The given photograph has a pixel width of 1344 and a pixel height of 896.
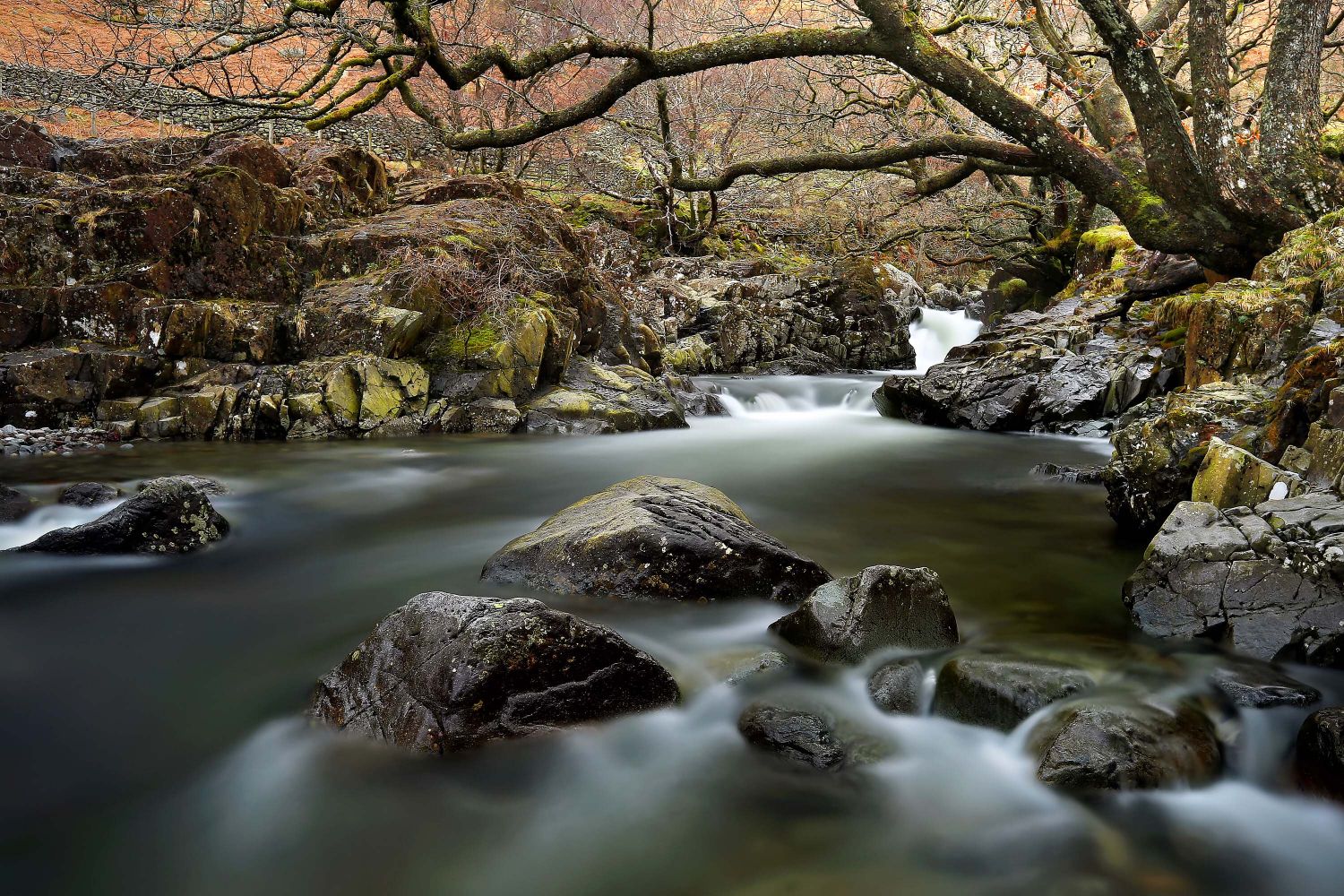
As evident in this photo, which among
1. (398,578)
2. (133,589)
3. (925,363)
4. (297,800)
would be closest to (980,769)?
(297,800)

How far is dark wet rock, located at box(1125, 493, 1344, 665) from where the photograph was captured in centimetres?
351

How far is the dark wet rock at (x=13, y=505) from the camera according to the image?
585 centimetres

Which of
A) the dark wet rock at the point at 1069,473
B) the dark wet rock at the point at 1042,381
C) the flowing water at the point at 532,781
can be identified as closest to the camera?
the flowing water at the point at 532,781

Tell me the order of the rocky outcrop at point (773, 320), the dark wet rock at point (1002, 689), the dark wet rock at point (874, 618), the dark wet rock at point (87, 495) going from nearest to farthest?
the dark wet rock at point (1002, 689) < the dark wet rock at point (874, 618) < the dark wet rock at point (87, 495) < the rocky outcrop at point (773, 320)

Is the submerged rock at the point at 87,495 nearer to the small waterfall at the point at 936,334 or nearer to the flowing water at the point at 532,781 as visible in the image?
the flowing water at the point at 532,781

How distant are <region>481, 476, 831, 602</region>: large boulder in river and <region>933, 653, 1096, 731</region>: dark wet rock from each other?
122 cm

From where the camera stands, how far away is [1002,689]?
3242 millimetres

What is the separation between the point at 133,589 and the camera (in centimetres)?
471

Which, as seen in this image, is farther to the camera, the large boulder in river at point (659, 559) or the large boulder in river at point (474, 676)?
the large boulder in river at point (659, 559)

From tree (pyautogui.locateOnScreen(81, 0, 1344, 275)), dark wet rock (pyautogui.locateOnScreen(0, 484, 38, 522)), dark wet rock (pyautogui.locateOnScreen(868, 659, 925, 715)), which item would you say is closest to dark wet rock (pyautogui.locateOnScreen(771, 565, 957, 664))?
dark wet rock (pyautogui.locateOnScreen(868, 659, 925, 715))

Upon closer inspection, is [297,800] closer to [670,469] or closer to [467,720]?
[467,720]

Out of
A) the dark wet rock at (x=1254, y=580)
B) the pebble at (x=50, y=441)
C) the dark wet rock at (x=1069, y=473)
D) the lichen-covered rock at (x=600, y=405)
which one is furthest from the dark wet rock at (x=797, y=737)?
the pebble at (x=50, y=441)

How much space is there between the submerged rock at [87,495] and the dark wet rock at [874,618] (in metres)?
6.06

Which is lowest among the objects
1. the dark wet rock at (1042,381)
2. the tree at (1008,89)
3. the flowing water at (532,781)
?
the flowing water at (532,781)
